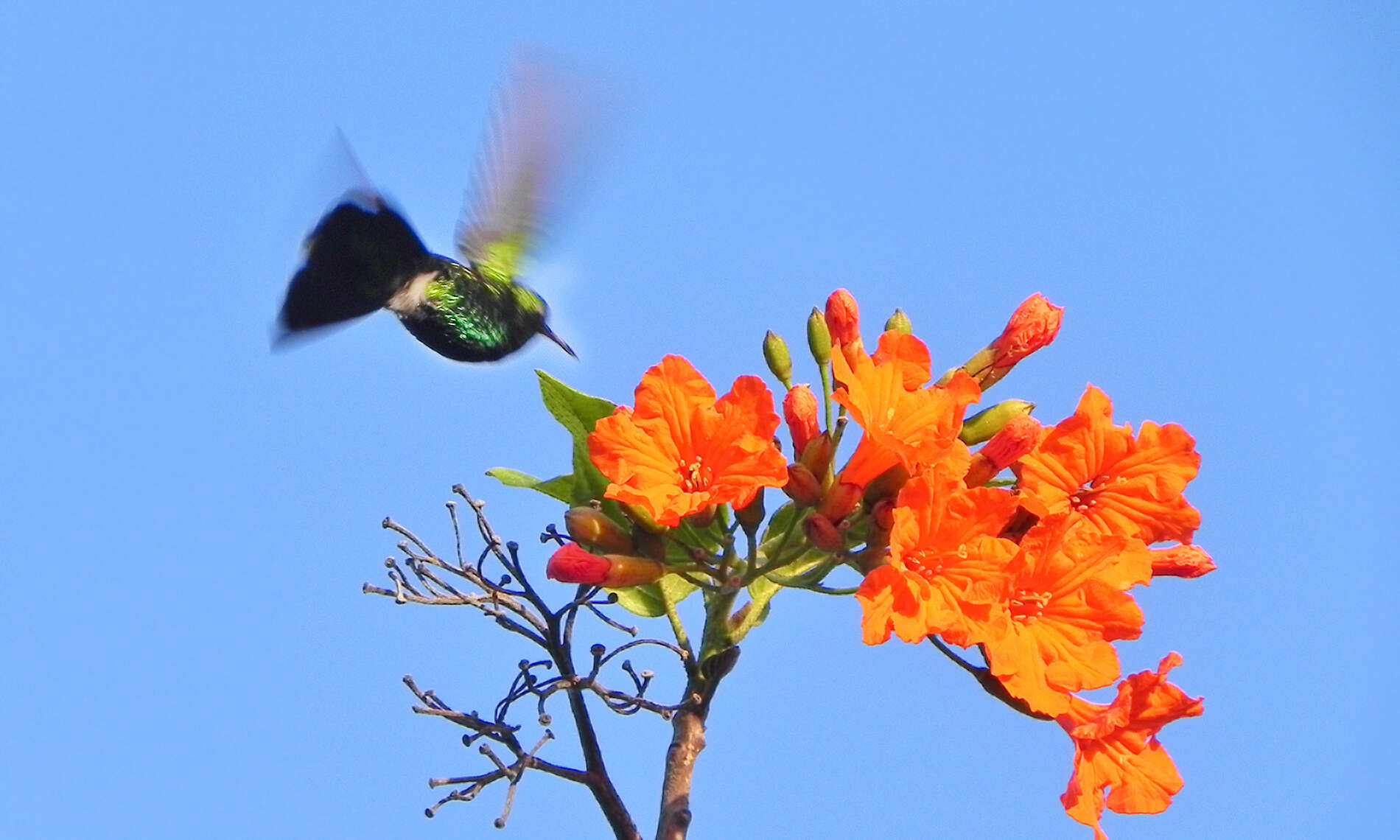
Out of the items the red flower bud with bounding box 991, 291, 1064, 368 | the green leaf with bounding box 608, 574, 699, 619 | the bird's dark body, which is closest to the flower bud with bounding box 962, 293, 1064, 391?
the red flower bud with bounding box 991, 291, 1064, 368

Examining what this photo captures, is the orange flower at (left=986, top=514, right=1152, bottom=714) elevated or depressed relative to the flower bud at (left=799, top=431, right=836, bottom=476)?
depressed

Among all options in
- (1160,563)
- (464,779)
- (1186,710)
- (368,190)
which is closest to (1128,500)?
(1160,563)

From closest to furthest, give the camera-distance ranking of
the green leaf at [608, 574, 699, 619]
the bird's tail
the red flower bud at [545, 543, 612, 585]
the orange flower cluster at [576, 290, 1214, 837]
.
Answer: the orange flower cluster at [576, 290, 1214, 837] < the red flower bud at [545, 543, 612, 585] < the green leaf at [608, 574, 699, 619] < the bird's tail

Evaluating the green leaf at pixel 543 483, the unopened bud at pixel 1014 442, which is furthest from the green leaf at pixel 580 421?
the unopened bud at pixel 1014 442

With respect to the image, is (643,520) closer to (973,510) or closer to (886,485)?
(886,485)

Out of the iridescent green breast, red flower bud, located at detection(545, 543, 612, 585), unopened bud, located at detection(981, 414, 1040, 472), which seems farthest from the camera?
the iridescent green breast

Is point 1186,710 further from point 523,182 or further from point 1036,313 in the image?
point 523,182

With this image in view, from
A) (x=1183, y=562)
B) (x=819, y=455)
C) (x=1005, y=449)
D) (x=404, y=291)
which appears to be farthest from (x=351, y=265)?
(x=1183, y=562)

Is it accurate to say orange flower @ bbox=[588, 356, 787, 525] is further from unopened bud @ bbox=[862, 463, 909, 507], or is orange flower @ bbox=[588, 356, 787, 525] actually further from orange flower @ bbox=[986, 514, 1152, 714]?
orange flower @ bbox=[986, 514, 1152, 714]
